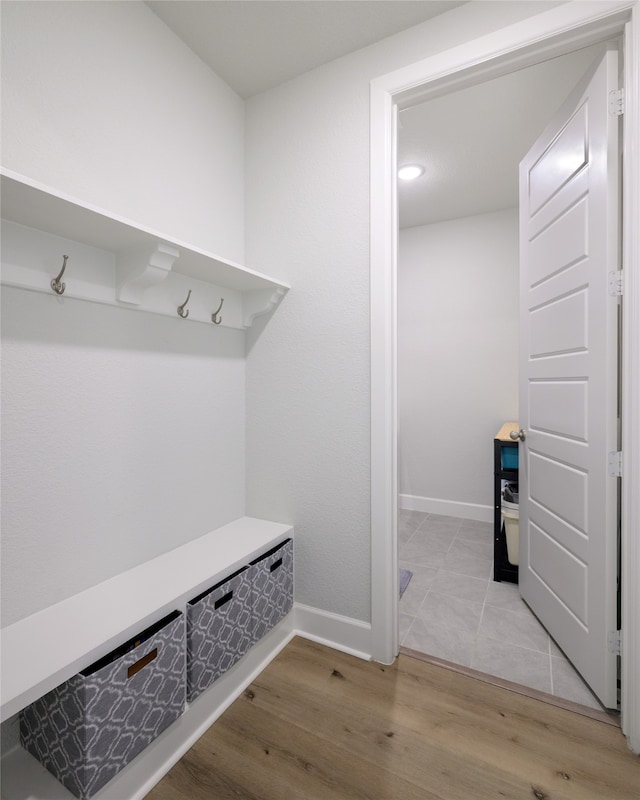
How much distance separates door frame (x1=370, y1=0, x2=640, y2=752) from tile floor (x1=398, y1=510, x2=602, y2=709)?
248 mm

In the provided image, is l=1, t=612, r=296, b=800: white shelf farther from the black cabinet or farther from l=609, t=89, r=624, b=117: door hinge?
l=609, t=89, r=624, b=117: door hinge

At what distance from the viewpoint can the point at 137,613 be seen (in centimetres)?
114

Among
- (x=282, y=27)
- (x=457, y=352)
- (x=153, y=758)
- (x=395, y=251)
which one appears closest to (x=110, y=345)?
(x=395, y=251)

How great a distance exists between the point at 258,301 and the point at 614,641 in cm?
190

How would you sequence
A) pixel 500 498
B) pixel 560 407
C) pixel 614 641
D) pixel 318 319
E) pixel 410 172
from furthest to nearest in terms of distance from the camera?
pixel 410 172 → pixel 500 498 → pixel 318 319 → pixel 560 407 → pixel 614 641

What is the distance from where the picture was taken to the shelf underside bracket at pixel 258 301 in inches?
71.2

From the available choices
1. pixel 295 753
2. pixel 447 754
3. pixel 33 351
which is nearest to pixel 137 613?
pixel 295 753

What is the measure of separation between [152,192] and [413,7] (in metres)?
1.20

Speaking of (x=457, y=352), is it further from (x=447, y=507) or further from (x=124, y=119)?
(x=124, y=119)

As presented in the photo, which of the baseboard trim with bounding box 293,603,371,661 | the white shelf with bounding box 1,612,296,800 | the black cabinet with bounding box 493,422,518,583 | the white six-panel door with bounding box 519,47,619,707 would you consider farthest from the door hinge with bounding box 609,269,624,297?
the white shelf with bounding box 1,612,296,800

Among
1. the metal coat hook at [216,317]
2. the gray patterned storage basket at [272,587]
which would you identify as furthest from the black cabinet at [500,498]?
the metal coat hook at [216,317]

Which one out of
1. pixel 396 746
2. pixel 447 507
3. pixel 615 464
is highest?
pixel 615 464

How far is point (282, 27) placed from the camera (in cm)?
156

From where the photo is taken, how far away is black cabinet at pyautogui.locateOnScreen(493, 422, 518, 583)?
2.31 metres
